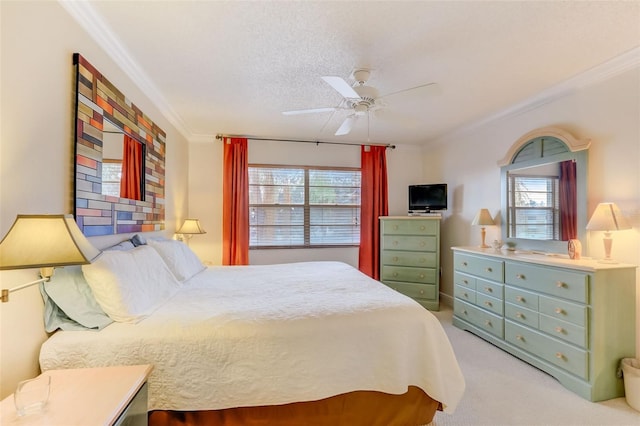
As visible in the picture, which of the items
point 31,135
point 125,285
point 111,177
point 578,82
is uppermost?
point 578,82

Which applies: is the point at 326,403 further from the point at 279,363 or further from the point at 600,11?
the point at 600,11

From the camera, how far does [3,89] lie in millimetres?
1193

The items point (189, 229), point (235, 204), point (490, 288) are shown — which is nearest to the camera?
point (490, 288)

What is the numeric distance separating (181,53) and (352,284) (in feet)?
7.22

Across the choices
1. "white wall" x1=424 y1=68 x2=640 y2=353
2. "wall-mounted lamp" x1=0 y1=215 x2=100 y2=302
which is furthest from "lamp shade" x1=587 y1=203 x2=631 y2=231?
"wall-mounted lamp" x1=0 y1=215 x2=100 y2=302

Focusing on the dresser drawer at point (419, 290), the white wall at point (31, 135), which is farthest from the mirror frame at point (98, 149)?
the dresser drawer at point (419, 290)

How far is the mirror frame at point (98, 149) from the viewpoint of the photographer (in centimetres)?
165

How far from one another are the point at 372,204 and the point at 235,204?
215 centimetres

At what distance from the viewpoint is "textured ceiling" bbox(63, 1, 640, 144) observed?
168 centimetres

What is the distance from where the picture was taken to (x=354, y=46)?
79.6 inches

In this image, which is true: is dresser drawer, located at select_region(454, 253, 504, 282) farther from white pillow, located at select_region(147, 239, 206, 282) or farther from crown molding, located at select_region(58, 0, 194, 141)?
crown molding, located at select_region(58, 0, 194, 141)

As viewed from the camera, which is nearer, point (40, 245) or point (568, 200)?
point (40, 245)

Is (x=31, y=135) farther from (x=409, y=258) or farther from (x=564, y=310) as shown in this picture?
(x=409, y=258)

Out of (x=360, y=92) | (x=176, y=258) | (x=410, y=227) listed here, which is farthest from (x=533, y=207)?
(x=176, y=258)
